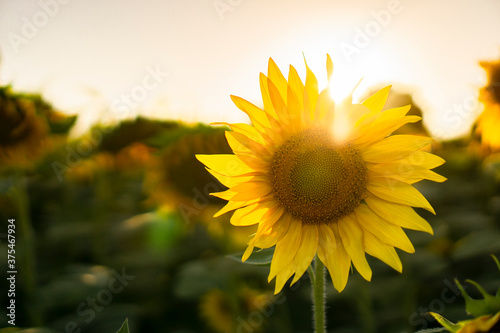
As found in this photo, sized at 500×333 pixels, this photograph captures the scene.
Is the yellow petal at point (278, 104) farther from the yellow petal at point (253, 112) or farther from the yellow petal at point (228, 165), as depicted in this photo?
the yellow petal at point (228, 165)

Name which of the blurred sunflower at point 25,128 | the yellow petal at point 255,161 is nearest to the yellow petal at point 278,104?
the yellow petal at point 255,161

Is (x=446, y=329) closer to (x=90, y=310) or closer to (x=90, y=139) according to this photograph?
(x=90, y=310)

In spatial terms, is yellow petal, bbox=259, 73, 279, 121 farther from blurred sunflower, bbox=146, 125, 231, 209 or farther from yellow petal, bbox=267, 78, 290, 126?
blurred sunflower, bbox=146, 125, 231, 209

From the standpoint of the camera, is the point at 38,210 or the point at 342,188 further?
the point at 38,210

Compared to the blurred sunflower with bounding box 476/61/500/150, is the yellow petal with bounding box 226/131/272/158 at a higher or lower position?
higher

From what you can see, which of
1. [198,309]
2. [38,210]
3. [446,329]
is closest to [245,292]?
[198,309]

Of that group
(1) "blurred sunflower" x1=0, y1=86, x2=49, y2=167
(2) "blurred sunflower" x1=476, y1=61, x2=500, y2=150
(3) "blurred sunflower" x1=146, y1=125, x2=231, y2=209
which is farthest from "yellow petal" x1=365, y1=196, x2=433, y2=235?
(2) "blurred sunflower" x1=476, y1=61, x2=500, y2=150
